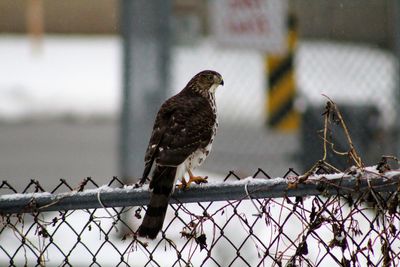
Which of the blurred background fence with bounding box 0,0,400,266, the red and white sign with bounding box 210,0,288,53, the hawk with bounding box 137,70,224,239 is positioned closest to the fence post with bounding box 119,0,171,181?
the blurred background fence with bounding box 0,0,400,266

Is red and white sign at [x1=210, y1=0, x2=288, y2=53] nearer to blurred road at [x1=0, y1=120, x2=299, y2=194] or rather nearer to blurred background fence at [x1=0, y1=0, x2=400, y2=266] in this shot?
blurred background fence at [x1=0, y1=0, x2=400, y2=266]

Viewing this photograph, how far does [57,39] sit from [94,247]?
26.4ft

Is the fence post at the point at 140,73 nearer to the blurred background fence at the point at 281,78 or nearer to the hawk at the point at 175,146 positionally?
the blurred background fence at the point at 281,78

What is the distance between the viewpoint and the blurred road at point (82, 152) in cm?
599

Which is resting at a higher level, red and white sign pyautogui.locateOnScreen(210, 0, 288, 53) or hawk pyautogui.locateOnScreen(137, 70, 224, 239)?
red and white sign pyautogui.locateOnScreen(210, 0, 288, 53)

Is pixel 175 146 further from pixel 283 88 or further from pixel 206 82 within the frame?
pixel 283 88

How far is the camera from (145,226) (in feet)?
9.14

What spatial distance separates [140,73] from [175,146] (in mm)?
2289

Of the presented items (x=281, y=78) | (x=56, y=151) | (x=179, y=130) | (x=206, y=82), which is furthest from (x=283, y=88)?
(x=56, y=151)

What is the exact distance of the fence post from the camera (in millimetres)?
5457

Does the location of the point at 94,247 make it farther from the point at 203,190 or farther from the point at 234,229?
the point at 203,190

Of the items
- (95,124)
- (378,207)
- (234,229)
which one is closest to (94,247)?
(234,229)

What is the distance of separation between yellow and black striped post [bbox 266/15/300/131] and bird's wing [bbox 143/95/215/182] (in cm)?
204

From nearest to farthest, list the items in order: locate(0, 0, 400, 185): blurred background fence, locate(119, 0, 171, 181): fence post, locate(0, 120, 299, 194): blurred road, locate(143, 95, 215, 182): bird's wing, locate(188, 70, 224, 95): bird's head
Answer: locate(143, 95, 215, 182): bird's wing, locate(188, 70, 224, 95): bird's head, locate(119, 0, 171, 181): fence post, locate(0, 0, 400, 185): blurred background fence, locate(0, 120, 299, 194): blurred road
